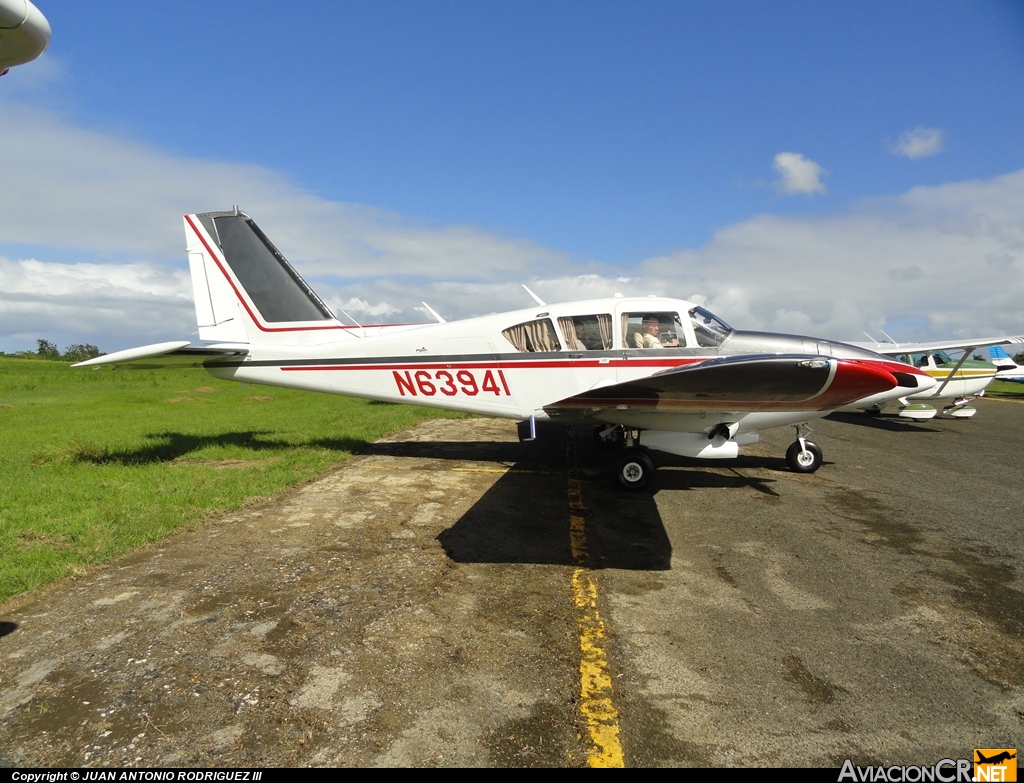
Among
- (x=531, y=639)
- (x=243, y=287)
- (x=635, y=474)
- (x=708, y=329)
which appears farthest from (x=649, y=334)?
(x=243, y=287)

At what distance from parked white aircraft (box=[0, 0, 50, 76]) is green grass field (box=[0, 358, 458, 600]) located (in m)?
3.60

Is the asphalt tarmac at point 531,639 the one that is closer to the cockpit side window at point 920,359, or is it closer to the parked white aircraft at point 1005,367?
the cockpit side window at point 920,359

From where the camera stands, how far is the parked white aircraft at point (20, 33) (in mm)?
2357

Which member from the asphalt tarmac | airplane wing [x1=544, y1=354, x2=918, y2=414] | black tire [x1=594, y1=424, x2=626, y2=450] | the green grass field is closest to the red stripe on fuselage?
airplane wing [x1=544, y1=354, x2=918, y2=414]

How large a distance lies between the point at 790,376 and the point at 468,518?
3.57 metres

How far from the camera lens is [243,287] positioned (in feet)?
32.0

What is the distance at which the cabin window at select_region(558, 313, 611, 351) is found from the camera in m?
7.86

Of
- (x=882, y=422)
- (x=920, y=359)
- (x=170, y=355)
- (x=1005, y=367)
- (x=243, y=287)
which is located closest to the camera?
(x=170, y=355)

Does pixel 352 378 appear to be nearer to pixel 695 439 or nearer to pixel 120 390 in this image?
pixel 695 439

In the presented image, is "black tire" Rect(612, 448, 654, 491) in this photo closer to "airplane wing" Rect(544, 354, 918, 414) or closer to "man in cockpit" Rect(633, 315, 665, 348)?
"airplane wing" Rect(544, 354, 918, 414)

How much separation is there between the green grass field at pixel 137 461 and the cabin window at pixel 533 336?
349 centimetres

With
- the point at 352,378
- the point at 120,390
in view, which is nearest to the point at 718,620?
the point at 352,378

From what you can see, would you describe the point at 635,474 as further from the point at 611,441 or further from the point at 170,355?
the point at 170,355

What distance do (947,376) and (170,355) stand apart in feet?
58.9
